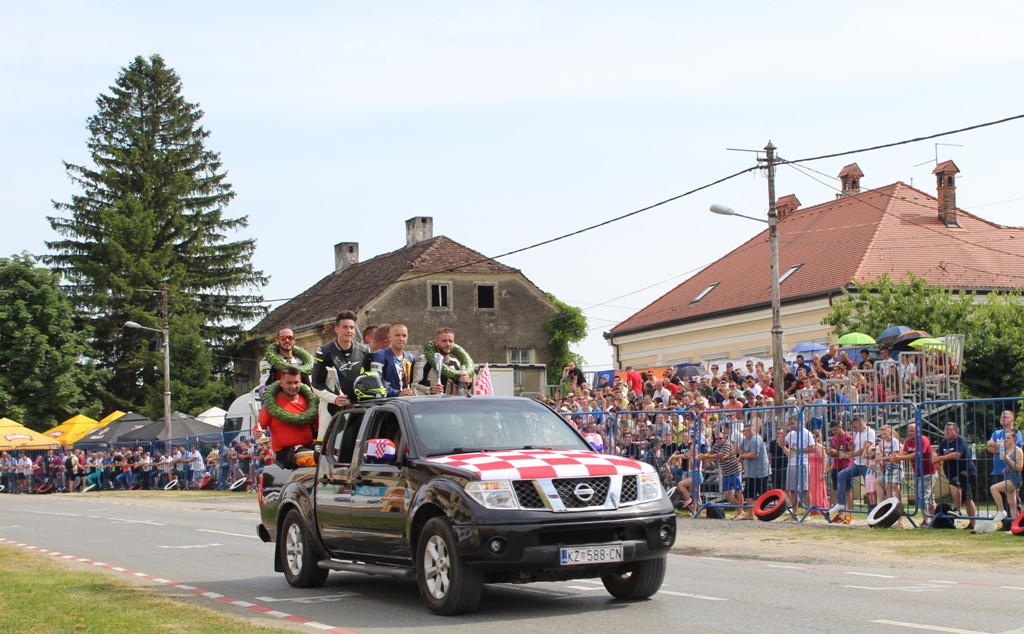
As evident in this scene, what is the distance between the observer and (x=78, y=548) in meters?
19.4

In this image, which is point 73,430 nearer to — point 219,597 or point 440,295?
point 440,295

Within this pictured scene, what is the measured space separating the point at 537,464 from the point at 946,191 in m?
48.6

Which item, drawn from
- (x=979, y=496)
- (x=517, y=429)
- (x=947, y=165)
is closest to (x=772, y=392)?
(x=979, y=496)

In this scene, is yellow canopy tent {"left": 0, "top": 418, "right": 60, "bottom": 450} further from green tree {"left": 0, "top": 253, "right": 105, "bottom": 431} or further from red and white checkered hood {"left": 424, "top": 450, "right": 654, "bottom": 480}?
red and white checkered hood {"left": 424, "top": 450, "right": 654, "bottom": 480}

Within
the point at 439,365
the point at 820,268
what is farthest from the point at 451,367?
the point at 820,268

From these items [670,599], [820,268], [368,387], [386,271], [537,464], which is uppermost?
[386,271]

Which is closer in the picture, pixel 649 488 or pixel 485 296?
pixel 649 488

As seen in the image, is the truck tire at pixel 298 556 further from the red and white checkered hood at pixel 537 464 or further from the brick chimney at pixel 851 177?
the brick chimney at pixel 851 177

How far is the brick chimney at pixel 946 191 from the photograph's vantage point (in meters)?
54.3

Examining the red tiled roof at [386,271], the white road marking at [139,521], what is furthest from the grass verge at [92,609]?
the red tiled roof at [386,271]

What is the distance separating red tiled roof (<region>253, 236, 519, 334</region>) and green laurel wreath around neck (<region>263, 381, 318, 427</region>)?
1937 inches

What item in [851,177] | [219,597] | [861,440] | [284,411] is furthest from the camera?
[851,177]

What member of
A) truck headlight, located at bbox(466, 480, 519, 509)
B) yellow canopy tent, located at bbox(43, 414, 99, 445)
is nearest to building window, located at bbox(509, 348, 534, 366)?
yellow canopy tent, located at bbox(43, 414, 99, 445)

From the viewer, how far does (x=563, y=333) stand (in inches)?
2682
